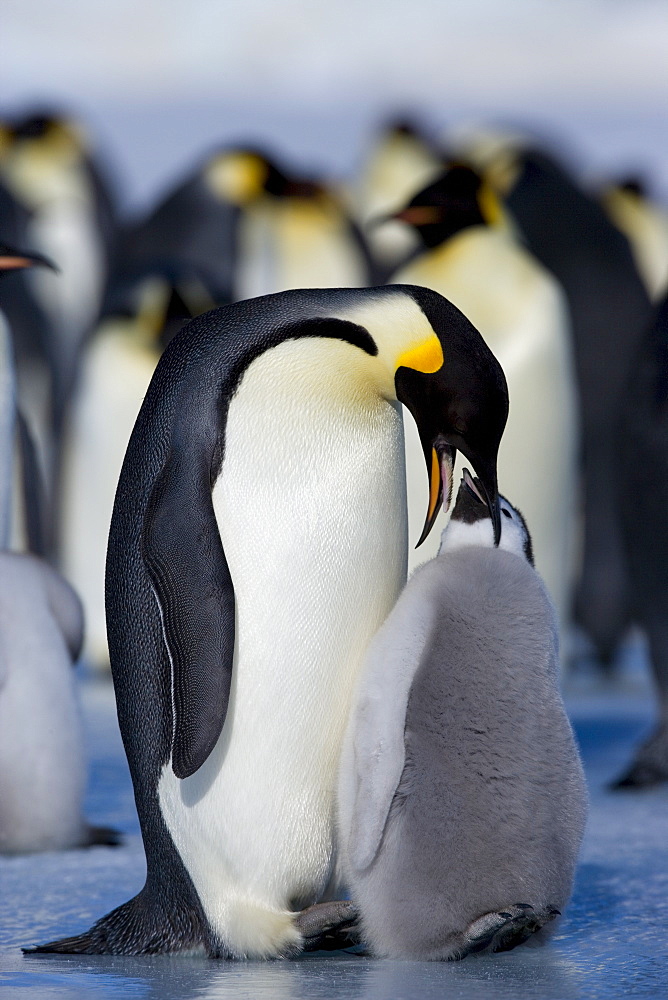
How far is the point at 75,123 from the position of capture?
1516cm

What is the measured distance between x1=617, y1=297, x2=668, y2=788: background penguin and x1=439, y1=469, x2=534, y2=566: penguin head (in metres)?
1.64

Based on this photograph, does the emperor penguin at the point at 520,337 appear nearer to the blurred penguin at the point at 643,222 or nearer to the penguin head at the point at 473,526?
the penguin head at the point at 473,526

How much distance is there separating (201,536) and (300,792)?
0.43 m

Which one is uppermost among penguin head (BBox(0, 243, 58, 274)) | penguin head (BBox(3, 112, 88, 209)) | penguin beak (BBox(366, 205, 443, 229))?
penguin head (BBox(3, 112, 88, 209))

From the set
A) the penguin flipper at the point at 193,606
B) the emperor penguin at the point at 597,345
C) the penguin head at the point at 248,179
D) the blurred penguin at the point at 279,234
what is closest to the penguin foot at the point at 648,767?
the penguin flipper at the point at 193,606

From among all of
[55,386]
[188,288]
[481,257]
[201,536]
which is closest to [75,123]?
[55,386]

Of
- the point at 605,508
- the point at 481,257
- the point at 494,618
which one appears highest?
the point at 481,257

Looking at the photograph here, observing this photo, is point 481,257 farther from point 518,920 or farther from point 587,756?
point 518,920

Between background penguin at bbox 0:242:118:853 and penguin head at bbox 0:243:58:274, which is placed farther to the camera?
penguin head at bbox 0:243:58:274

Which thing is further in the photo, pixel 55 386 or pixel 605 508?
pixel 55 386

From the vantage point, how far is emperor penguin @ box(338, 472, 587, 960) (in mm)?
2389

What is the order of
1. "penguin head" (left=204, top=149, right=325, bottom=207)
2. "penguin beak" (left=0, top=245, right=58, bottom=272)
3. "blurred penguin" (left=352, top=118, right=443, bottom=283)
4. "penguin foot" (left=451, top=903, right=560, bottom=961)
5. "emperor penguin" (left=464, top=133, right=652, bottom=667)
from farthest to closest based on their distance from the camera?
"blurred penguin" (left=352, top=118, right=443, bottom=283) → "penguin head" (left=204, top=149, right=325, bottom=207) → "emperor penguin" (left=464, top=133, right=652, bottom=667) → "penguin beak" (left=0, top=245, right=58, bottom=272) → "penguin foot" (left=451, top=903, right=560, bottom=961)

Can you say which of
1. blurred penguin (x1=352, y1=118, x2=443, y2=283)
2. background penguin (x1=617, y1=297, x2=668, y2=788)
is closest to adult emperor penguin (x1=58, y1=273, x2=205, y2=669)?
background penguin (x1=617, y1=297, x2=668, y2=788)

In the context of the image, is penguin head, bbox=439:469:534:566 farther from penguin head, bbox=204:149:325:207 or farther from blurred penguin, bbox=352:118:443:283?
blurred penguin, bbox=352:118:443:283
